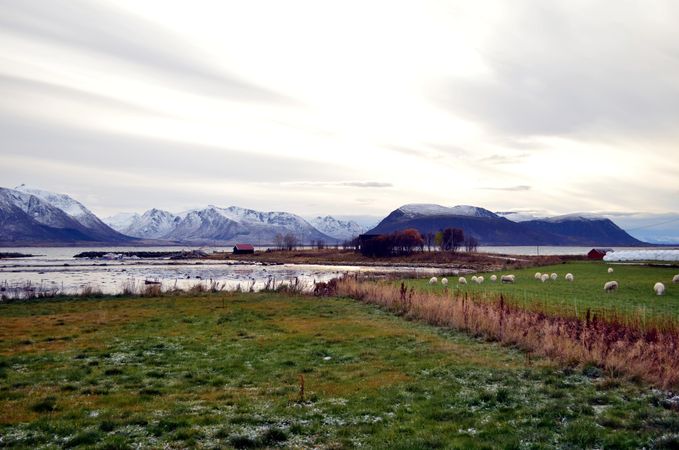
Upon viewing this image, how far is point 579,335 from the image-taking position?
2117 centimetres

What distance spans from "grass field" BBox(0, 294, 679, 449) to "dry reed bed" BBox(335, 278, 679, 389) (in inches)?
33.9

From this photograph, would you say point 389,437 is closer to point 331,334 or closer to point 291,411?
point 291,411

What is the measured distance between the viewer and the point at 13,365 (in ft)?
62.4

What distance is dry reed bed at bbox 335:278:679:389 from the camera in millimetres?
16453

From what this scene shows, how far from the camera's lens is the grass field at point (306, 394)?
11.4 meters

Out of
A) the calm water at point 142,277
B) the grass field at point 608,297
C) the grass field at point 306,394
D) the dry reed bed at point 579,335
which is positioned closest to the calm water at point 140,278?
the calm water at point 142,277

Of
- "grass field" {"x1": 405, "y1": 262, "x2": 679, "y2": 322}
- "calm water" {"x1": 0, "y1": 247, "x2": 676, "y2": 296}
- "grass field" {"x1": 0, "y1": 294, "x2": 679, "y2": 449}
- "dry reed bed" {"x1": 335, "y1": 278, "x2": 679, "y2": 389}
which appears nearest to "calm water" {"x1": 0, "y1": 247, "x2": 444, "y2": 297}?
"calm water" {"x1": 0, "y1": 247, "x2": 676, "y2": 296}

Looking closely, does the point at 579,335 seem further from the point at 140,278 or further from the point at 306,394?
the point at 140,278

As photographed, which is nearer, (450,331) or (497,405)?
(497,405)

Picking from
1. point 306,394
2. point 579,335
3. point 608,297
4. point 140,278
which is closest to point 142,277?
point 140,278

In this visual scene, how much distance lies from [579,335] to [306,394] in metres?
12.2

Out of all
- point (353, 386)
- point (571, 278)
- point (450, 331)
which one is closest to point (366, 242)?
point (571, 278)

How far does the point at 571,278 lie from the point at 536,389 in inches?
1772

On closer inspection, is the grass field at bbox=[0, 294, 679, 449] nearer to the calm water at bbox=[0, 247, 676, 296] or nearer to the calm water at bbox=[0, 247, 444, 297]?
the calm water at bbox=[0, 247, 444, 297]
